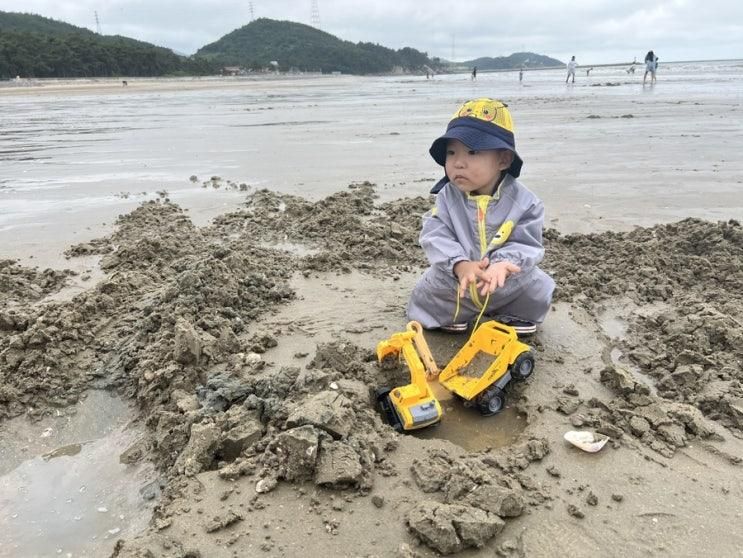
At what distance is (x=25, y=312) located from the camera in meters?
3.58

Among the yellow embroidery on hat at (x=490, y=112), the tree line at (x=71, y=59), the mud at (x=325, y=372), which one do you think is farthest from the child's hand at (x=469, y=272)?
the tree line at (x=71, y=59)

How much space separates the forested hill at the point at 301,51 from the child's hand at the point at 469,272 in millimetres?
123238

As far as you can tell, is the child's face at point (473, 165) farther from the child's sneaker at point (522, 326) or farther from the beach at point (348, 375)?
the beach at point (348, 375)

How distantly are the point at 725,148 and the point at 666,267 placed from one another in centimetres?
658

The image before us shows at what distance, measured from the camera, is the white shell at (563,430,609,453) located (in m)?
2.30

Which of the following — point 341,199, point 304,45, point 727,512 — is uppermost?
point 304,45

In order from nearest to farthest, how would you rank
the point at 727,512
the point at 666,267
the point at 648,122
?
the point at 727,512, the point at 666,267, the point at 648,122

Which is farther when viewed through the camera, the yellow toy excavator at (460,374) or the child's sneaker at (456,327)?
the child's sneaker at (456,327)

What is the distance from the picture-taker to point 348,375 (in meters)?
2.87

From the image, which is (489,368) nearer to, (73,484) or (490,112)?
(490,112)

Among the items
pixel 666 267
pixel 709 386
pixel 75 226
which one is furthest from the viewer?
pixel 75 226

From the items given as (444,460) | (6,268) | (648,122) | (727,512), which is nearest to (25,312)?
(6,268)

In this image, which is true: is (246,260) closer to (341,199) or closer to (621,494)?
(341,199)

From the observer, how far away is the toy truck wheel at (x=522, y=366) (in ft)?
9.04
